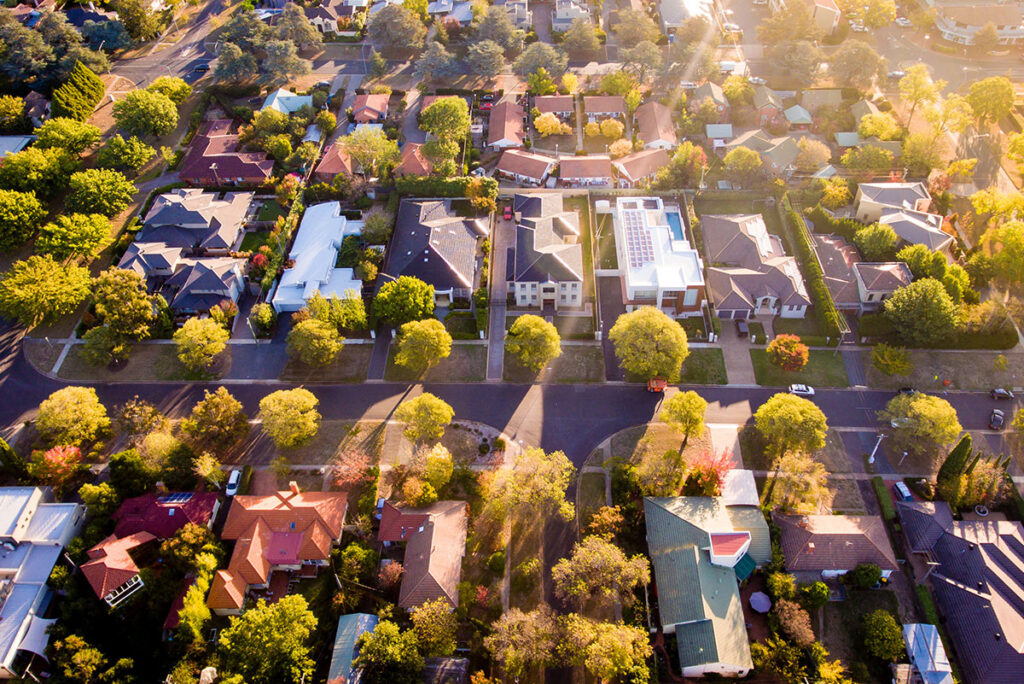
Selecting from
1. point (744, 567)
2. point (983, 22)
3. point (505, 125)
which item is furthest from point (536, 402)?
point (983, 22)

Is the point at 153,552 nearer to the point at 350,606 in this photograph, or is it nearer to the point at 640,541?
the point at 350,606

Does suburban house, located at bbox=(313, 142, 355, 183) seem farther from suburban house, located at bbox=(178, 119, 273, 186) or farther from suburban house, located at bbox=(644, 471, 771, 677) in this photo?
suburban house, located at bbox=(644, 471, 771, 677)

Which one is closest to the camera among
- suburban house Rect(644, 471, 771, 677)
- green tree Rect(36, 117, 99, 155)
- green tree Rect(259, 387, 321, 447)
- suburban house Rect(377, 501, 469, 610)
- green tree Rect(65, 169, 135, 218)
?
suburban house Rect(644, 471, 771, 677)

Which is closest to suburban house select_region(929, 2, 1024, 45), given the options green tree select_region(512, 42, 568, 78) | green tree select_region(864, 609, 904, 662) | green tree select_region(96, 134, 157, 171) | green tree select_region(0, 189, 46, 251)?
green tree select_region(512, 42, 568, 78)

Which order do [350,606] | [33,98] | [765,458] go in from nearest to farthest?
[350,606], [765,458], [33,98]

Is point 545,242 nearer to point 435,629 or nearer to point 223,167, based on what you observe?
point 435,629

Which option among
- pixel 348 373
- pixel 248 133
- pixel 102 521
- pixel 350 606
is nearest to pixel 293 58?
pixel 248 133
